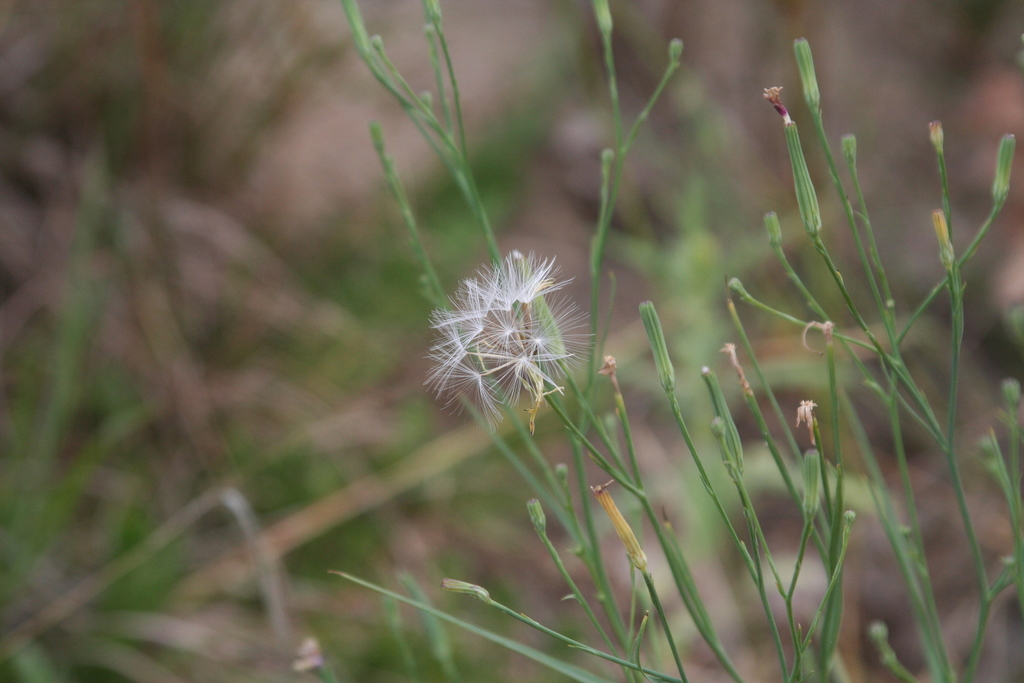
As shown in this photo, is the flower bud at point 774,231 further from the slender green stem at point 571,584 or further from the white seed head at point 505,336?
the slender green stem at point 571,584

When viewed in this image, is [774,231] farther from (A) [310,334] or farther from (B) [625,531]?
(A) [310,334]

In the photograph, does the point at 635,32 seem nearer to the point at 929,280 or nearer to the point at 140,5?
the point at 929,280

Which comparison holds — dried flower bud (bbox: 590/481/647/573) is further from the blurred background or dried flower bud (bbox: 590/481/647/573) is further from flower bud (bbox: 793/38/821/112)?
the blurred background

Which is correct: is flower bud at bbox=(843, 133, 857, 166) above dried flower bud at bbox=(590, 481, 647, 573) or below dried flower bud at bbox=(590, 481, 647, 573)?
above

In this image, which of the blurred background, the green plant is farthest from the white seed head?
the blurred background

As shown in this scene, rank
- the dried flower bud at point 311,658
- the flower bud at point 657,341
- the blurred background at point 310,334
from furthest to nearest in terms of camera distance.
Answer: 1. the blurred background at point 310,334
2. the dried flower bud at point 311,658
3. the flower bud at point 657,341

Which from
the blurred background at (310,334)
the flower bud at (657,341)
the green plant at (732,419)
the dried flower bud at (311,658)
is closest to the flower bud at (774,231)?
the green plant at (732,419)

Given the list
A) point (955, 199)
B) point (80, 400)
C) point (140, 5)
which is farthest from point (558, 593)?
point (955, 199)
